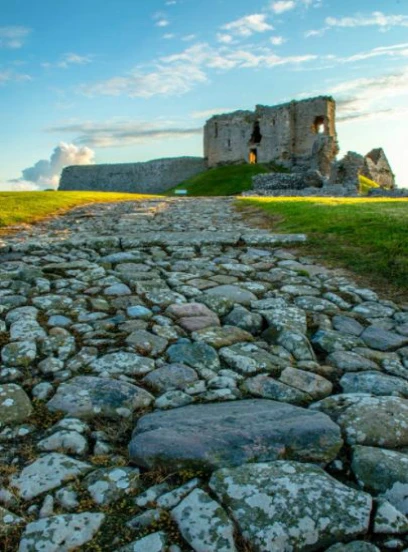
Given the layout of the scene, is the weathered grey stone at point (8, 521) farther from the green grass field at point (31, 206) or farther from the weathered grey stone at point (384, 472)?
the green grass field at point (31, 206)

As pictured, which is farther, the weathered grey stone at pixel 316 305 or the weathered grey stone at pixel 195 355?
the weathered grey stone at pixel 316 305

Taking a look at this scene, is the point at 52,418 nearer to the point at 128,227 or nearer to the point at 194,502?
the point at 194,502

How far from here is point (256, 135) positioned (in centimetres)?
4791

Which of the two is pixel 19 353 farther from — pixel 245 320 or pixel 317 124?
pixel 317 124

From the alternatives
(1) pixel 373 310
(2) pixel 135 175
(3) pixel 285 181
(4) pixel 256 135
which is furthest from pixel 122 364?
(2) pixel 135 175

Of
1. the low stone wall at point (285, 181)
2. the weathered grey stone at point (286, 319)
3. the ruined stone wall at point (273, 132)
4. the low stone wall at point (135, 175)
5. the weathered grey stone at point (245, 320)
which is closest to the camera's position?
the weathered grey stone at point (286, 319)

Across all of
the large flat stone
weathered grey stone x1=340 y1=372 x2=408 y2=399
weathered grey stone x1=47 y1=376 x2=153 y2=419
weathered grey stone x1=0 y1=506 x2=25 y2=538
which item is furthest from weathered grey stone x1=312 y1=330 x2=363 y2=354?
weathered grey stone x1=0 y1=506 x2=25 y2=538

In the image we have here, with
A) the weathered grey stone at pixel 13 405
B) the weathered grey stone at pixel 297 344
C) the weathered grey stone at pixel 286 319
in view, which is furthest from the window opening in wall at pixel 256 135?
the weathered grey stone at pixel 13 405

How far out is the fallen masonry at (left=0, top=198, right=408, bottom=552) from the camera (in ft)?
7.18

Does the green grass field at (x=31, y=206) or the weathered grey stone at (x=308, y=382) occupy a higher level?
the green grass field at (x=31, y=206)

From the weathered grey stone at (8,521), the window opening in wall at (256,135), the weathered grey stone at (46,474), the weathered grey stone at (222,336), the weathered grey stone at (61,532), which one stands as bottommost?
the weathered grey stone at (61,532)

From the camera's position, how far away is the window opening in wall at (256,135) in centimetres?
4728

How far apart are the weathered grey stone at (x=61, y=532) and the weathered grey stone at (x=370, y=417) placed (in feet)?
4.69

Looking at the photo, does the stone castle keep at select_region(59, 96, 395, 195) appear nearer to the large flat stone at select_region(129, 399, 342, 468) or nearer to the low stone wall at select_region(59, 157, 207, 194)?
the low stone wall at select_region(59, 157, 207, 194)
